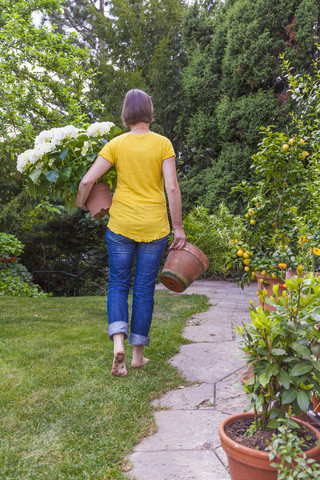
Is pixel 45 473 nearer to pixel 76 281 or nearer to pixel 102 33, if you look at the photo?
pixel 76 281

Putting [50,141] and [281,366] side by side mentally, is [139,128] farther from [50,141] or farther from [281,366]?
[281,366]

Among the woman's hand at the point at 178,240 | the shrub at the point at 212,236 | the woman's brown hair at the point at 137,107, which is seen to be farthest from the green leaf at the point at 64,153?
the shrub at the point at 212,236

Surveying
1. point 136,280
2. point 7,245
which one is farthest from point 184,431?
point 7,245

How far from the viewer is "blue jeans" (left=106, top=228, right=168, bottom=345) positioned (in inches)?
105

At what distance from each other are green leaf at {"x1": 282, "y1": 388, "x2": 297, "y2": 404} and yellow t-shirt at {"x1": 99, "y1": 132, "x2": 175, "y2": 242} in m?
1.53

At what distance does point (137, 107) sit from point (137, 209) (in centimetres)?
66

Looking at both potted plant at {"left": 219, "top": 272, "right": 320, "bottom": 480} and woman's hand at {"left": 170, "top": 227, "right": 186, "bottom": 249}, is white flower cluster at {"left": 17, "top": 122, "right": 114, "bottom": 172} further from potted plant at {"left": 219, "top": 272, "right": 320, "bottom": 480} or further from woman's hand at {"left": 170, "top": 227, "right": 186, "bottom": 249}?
potted plant at {"left": 219, "top": 272, "right": 320, "bottom": 480}

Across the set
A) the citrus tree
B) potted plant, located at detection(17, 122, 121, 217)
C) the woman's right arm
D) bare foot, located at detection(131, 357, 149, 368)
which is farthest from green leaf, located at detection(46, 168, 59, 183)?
the citrus tree

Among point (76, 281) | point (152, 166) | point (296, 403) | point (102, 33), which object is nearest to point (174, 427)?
point (296, 403)

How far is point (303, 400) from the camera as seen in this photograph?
1214 millimetres

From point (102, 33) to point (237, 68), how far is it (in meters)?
4.83

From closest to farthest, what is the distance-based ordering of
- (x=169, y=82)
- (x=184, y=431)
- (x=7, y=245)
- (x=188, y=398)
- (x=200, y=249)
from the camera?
1. (x=184, y=431)
2. (x=188, y=398)
3. (x=200, y=249)
4. (x=7, y=245)
5. (x=169, y=82)

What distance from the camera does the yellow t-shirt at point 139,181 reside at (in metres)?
2.61

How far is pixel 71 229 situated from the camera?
9.41m
